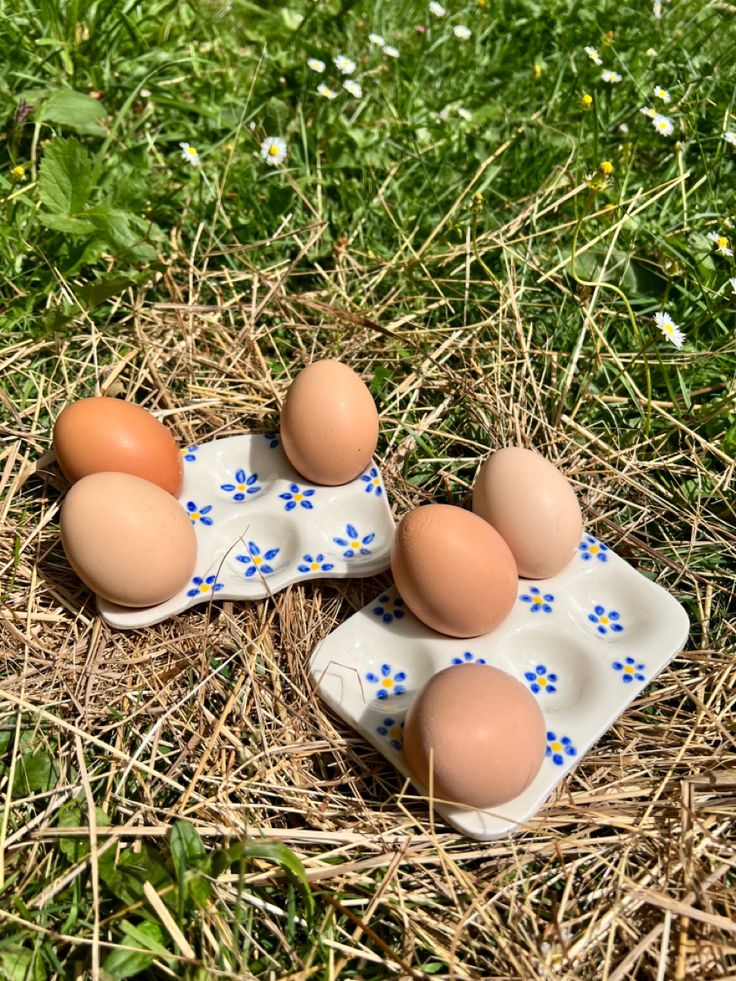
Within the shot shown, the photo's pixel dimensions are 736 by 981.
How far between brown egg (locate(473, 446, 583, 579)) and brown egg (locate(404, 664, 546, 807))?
309 mm

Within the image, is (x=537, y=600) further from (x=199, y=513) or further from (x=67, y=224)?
(x=67, y=224)

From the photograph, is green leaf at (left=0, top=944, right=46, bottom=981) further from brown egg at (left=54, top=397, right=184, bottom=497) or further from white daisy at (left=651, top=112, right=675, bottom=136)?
white daisy at (left=651, top=112, right=675, bottom=136)

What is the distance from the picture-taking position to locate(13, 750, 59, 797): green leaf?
1.32 metres

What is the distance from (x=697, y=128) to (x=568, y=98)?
1.22 feet

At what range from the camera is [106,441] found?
1.50 metres

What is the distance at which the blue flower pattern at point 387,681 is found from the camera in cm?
143

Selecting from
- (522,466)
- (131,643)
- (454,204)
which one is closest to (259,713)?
(131,643)

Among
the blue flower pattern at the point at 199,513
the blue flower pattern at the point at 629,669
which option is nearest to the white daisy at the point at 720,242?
the blue flower pattern at the point at 629,669

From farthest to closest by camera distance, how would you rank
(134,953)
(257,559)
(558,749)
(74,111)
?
(74,111)
(257,559)
(558,749)
(134,953)

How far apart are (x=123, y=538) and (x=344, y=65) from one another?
1.70 metres

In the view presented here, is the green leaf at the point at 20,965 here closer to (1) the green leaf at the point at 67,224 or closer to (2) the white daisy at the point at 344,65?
(1) the green leaf at the point at 67,224

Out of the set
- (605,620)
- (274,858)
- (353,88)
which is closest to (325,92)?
(353,88)

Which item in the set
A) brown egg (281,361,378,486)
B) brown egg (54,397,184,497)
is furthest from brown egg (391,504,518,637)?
brown egg (54,397,184,497)

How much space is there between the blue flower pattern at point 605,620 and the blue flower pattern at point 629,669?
82mm
